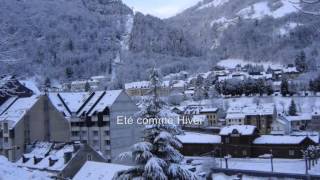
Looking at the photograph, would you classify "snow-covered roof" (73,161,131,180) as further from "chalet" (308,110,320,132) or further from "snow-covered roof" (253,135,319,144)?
"chalet" (308,110,320,132)

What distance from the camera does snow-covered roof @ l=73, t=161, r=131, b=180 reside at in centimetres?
2297

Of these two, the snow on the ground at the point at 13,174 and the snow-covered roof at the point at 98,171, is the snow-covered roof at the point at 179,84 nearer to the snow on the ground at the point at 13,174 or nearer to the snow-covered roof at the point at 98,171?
the snow-covered roof at the point at 98,171

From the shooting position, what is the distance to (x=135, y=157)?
1001 centimetres

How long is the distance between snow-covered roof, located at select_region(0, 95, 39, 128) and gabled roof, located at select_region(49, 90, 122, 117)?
9.02 ft

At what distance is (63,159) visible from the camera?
1112 inches

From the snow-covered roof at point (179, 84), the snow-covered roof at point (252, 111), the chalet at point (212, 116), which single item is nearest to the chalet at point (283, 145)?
the snow-covered roof at point (252, 111)

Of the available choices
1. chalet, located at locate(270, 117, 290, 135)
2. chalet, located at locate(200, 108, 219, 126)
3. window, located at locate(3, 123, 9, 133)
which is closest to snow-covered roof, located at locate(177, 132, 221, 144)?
chalet, located at locate(270, 117, 290, 135)

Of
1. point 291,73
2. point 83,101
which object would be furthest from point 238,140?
point 291,73

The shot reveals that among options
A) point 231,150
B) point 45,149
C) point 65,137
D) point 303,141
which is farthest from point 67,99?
point 303,141

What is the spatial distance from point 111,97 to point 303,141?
18.1 m

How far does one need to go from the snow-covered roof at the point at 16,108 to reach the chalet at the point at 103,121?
9.43 ft

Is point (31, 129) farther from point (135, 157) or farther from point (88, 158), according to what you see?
point (135, 157)

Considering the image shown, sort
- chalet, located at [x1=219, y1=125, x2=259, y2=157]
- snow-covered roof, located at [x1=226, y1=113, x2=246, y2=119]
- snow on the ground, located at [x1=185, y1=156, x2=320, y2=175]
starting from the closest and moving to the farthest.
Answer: snow on the ground, located at [x1=185, y1=156, x2=320, y2=175]
chalet, located at [x1=219, y1=125, x2=259, y2=157]
snow-covered roof, located at [x1=226, y1=113, x2=246, y2=119]

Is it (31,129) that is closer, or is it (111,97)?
(31,129)
